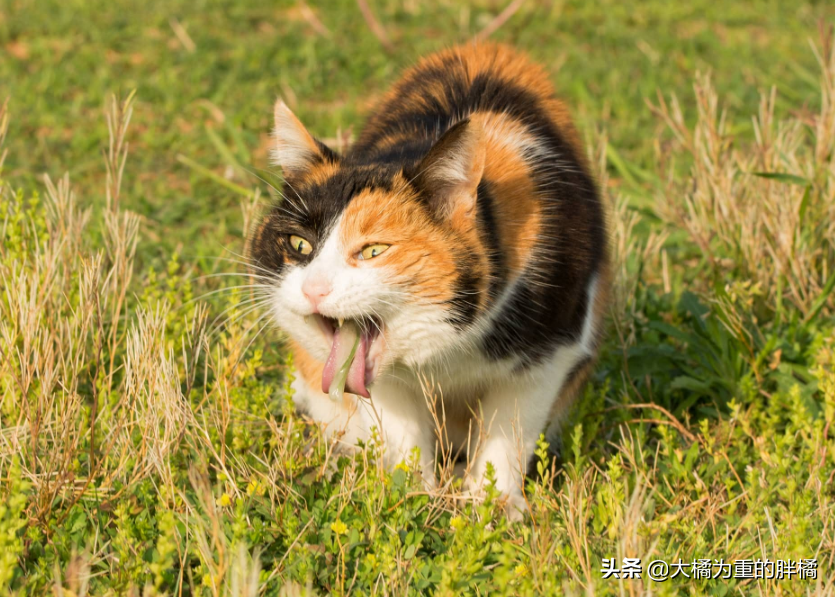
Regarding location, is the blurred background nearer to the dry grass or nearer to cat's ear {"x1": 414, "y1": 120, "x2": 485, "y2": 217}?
the dry grass

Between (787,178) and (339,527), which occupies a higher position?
(787,178)

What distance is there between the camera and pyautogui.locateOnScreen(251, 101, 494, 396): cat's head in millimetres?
2432

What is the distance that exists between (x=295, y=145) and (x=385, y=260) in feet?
2.02

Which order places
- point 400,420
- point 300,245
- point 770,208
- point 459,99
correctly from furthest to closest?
point 770,208 → point 459,99 → point 400,420 → point 300,245

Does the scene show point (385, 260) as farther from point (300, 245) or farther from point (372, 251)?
point (300, 245)

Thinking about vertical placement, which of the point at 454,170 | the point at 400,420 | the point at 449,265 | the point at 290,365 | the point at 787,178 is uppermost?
the point at 454,170

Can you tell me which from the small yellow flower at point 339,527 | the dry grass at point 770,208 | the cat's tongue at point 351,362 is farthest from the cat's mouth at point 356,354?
the dry grass at point 770,208

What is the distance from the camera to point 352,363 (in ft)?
8.37

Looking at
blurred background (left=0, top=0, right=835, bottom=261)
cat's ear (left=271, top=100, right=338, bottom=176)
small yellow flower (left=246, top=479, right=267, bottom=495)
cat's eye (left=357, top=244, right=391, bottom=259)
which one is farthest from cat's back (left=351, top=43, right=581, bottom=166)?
blurred background (left=0, top=0, right=835, bottom=261)

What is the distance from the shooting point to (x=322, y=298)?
239 centimetres

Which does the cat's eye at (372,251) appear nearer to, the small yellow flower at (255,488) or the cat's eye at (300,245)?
the cat's eye at (300,245)

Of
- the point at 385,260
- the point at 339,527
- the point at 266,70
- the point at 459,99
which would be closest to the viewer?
the point at 339,527

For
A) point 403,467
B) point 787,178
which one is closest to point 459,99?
point 403,467

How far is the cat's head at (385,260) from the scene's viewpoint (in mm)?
2432
